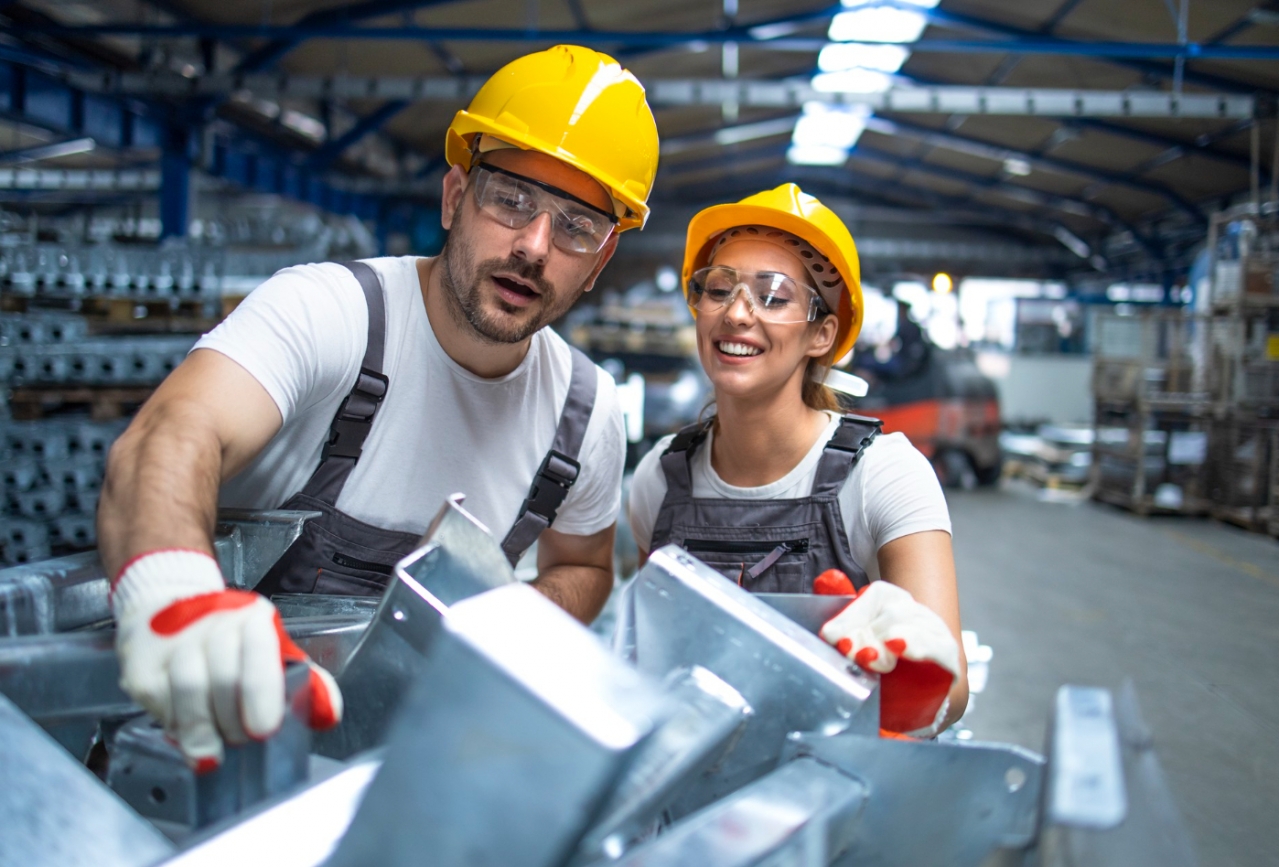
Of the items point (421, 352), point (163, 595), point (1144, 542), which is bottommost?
point (1144, 542)

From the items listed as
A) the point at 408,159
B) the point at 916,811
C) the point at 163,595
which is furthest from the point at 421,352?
the point at 408,159

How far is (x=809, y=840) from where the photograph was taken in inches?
27.4

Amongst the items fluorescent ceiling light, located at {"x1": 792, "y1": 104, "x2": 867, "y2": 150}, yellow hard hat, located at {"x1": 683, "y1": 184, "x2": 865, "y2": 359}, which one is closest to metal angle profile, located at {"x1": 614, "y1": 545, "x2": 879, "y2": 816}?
yellow hard hat, located at {"x1": 683, "y1": 184, "x2": 865, "y2": 359}

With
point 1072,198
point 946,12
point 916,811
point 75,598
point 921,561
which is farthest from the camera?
point 1072,198

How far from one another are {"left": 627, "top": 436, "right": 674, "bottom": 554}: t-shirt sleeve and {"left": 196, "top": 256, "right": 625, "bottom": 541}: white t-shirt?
0.18m

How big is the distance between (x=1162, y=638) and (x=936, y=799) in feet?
16.7

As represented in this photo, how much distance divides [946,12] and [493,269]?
8746 millimetres

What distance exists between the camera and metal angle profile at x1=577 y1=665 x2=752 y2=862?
660 mm

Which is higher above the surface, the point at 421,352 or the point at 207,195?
the point at 207,195

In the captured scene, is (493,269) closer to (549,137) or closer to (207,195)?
(549,137)

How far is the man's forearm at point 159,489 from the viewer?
1.07 m

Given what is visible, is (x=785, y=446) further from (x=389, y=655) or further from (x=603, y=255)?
(x=389, y=655)

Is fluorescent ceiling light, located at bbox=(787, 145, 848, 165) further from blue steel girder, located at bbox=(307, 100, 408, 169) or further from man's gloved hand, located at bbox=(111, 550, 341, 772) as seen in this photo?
man's gloved hand, located at bbox=(111, 550, 341, 772)

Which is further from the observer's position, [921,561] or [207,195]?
[207,195]
